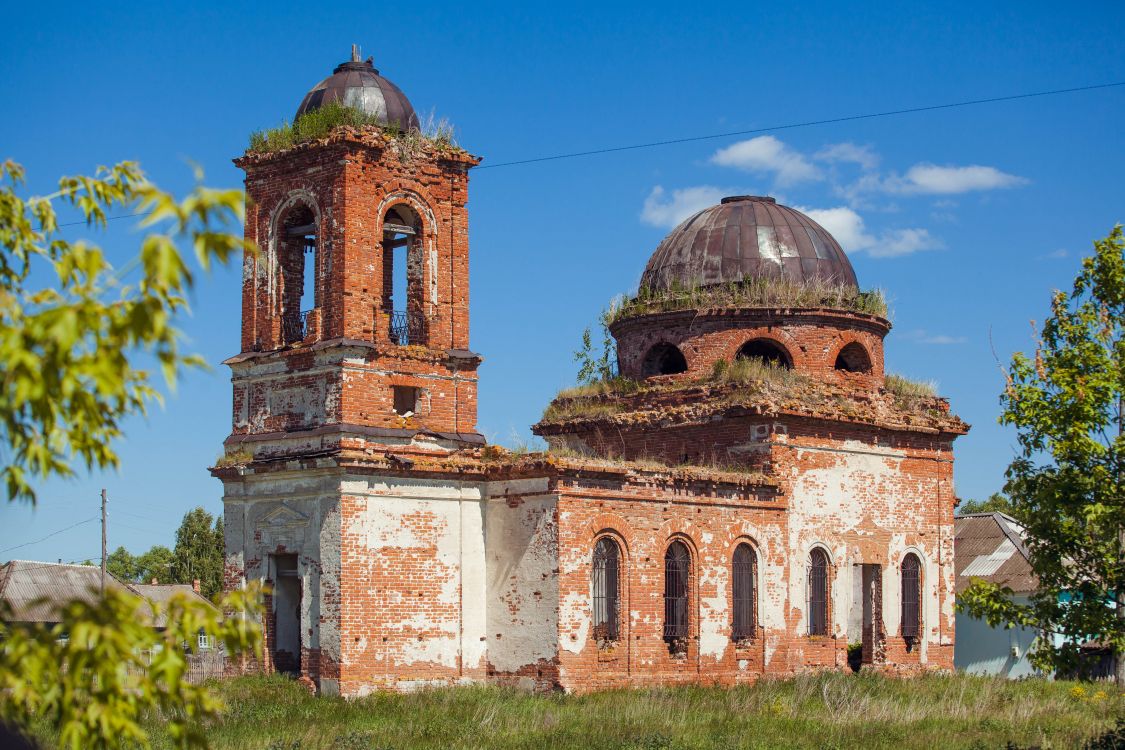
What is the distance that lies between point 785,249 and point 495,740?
43.6 feet

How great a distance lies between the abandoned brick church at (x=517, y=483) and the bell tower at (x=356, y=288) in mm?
38

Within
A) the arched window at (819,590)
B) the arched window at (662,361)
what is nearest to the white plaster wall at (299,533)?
the arched window at (662,361)

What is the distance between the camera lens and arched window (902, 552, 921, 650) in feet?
85.0

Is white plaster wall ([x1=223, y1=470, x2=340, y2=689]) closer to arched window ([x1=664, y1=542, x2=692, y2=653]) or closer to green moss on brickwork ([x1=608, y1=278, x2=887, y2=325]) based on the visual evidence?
arched window ([x1=664, y1=542, x2=692, y2=653])

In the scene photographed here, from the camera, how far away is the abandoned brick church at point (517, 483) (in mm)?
20609

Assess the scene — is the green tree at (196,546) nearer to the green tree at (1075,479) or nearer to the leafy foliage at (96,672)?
the green tree at (1075,479)

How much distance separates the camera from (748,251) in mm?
26906

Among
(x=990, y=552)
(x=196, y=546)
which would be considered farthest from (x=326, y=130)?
(x=196, y=546)

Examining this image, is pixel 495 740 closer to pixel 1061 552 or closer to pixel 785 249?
pixel 1061 552

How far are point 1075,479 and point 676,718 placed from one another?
283 inches

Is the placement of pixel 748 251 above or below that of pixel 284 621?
above

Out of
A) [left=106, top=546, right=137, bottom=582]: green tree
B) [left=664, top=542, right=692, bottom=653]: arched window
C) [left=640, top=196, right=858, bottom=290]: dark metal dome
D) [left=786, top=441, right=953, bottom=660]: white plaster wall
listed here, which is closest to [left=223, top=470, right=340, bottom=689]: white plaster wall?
[left=664, top=542, right=692, bottom=653]: arched window

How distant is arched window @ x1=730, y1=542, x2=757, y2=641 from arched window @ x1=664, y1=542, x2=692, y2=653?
110 centimetres

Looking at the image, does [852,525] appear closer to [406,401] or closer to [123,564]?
[406,401]
